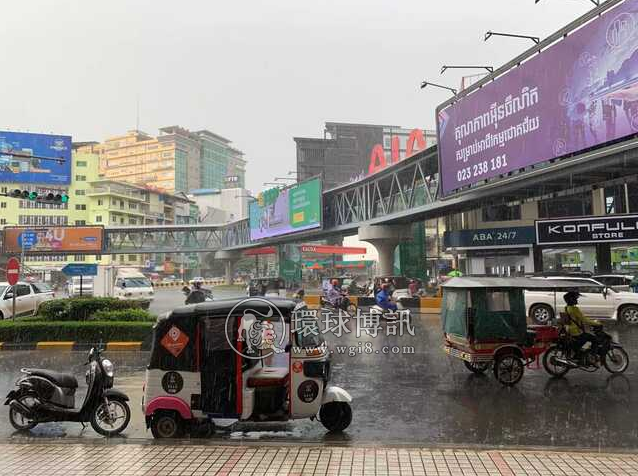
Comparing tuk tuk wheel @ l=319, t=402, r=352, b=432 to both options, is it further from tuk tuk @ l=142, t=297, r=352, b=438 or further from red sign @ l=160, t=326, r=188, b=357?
red sign @ l=160, t=326, r=188, b=357

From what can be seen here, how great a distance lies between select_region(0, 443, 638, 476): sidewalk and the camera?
16.2 feet

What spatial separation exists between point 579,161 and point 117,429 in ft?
54.1

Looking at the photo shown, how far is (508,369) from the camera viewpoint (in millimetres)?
9156


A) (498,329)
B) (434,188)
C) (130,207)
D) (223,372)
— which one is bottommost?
(223,372)

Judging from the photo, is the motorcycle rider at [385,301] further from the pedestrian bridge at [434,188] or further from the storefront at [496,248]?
the storefront at [496,248]

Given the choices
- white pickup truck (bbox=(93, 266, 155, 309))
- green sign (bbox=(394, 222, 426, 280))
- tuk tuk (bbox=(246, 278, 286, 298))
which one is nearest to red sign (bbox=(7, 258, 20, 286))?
white pickup truck (bbox=(93, 266, 155, 309))

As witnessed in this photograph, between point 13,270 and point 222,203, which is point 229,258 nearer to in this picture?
point 222,203

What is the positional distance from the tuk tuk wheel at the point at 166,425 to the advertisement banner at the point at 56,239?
189 feet

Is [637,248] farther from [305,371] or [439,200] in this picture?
[305,371]

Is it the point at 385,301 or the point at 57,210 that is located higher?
the point at 57,210

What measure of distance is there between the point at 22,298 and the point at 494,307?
1738cm

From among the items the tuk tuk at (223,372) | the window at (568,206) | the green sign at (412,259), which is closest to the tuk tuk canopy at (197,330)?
the tuk tuk at (223,372)

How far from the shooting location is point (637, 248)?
96.3ft

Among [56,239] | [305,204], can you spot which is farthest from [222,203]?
[305,204]
